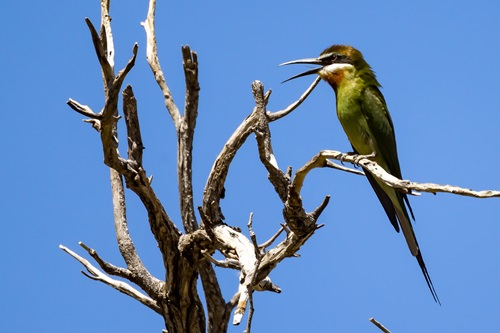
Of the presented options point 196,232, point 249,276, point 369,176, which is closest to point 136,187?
point 196,232

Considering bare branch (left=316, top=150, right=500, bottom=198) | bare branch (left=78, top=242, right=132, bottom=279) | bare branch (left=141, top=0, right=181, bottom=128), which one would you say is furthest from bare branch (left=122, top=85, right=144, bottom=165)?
bare branch (left=316, top=150, right=500, bottom=198)

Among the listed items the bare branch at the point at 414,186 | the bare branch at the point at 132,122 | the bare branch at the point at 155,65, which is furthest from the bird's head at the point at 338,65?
the bare branch at the point at 414,186

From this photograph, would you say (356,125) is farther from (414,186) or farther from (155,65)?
(414,186)

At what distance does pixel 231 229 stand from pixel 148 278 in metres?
0.50

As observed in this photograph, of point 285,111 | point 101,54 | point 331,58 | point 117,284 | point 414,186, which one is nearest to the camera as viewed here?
point 414,186

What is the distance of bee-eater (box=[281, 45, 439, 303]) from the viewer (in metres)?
4.22

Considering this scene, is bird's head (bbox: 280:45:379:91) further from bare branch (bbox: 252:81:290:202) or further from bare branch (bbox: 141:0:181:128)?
bare branch (bbox: 252:81:290:202)

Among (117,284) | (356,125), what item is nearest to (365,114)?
(356,125)

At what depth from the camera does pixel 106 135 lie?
11.0ft

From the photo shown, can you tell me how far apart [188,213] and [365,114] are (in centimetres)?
117

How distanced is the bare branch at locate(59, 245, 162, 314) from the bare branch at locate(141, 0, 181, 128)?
881 mm

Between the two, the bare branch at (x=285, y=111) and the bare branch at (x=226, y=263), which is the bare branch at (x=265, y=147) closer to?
the bare branch at (x=226, y=263)

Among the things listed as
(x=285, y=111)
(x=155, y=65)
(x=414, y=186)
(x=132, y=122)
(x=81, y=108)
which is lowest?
(x=414, y=186)

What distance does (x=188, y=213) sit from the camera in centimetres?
400
